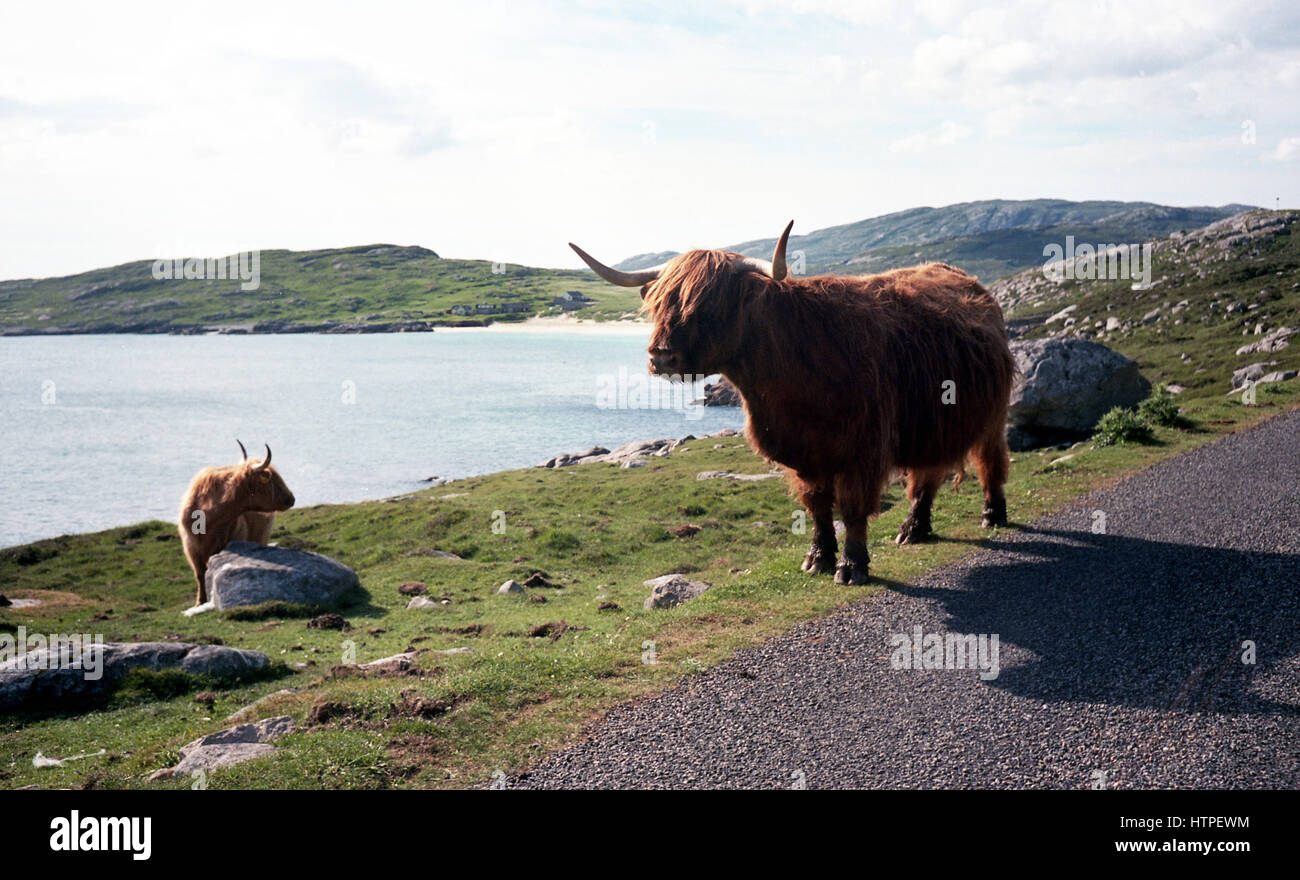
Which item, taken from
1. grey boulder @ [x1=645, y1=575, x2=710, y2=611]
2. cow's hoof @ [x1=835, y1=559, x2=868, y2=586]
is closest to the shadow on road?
cow's hoof @ [x1=835, y1=559, x2=868, y2=586]

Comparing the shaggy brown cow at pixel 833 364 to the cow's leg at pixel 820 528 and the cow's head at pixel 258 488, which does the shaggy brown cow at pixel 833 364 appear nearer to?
the cow's leg at pixel 820 528

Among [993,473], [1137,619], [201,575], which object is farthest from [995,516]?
[201,575]

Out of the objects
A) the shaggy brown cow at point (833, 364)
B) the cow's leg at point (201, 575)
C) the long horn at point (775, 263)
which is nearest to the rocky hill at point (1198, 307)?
the shaggy brown cow at point (833, 364)

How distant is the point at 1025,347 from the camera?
71.7 feet

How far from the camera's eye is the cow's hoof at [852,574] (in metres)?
9.72

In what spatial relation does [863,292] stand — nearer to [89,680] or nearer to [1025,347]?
[89,680]

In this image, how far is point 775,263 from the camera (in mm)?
8711

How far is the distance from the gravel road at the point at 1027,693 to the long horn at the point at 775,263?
3.52m

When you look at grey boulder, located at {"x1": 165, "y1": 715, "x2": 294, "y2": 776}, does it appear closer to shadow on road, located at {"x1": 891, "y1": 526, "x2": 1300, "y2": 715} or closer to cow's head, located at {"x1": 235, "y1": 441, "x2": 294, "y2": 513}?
shadow on road, located at {"x1": 891, "y1": 526, "x2": 1300, "y2": 715}

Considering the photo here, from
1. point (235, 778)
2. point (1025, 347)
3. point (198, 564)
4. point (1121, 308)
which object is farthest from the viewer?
point (1121, 308)
